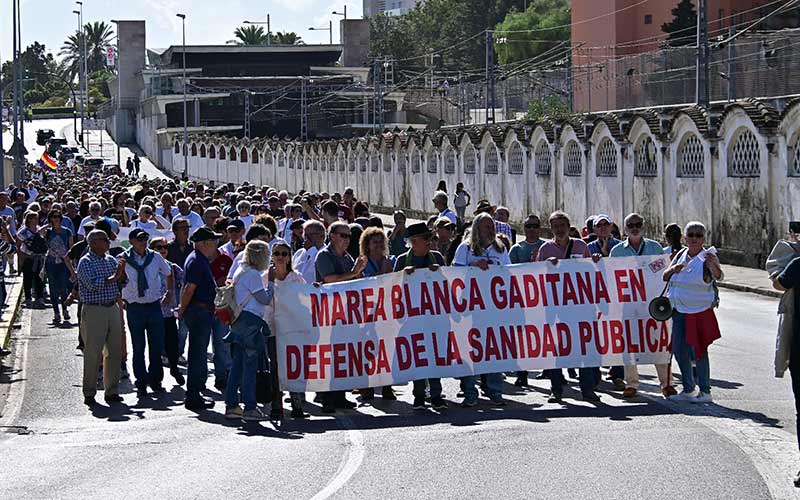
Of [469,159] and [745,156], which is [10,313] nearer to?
[745,156]

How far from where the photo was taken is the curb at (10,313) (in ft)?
66.7

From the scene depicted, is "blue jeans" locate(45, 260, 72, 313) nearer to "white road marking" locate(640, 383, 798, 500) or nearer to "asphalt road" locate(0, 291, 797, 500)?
"asphalt road" locate(0, 291, 797, 500)

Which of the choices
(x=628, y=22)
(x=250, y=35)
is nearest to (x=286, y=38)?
(x=250, y=35)

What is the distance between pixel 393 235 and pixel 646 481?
8.79 metres

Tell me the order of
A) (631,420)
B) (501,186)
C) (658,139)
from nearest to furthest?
(631,420) < (658,139) < (501,186)

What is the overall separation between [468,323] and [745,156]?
2041 cm

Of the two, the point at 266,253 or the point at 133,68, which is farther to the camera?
the point at 133,68

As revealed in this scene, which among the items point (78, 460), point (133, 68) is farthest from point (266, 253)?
point (133, 68)

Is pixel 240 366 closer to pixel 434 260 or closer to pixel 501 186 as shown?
pixel 434 260

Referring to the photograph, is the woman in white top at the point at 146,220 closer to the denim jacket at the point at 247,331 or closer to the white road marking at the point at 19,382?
the white road marking at the point at 19,382

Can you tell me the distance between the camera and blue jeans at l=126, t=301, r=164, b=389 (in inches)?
604

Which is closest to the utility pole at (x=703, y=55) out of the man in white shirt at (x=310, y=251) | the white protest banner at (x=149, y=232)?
the white protest banner at (x=149, y=232)

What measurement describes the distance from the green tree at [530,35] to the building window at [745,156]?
9369 cm

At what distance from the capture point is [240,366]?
13.2 metres
